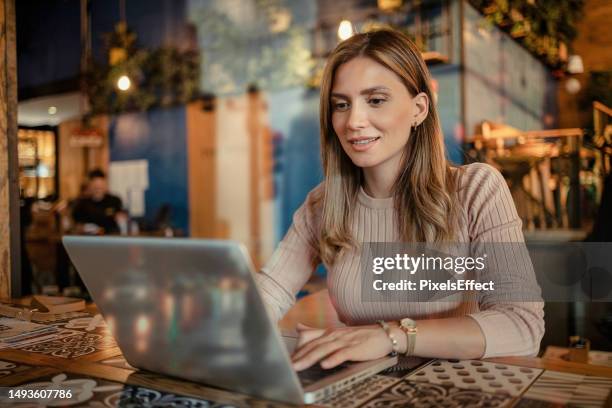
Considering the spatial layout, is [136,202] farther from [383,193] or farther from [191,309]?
[191,309]

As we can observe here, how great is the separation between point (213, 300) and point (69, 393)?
311mm

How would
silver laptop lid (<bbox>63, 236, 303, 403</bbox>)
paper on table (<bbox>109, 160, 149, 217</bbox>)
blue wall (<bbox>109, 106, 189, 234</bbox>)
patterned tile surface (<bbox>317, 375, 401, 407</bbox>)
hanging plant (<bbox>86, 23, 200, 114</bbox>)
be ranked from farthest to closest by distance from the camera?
paper on table (<bbox>109, 160, 149, 217</bbox>) < blue wall (<bbox>109, 106, 189, 234</bbox>) < hanging plant (<bbox>86, 23, 200, 114</bbox>) < patterned tile surface (<bbox>317, 375, 401, 407</bbox>) < silver laptop lid (<bbox>63, 236, 303, 403</bbox>)

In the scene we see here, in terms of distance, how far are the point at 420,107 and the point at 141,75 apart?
21.7 feet

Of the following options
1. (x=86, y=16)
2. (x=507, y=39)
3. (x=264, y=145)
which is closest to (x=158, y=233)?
(x=264, y=145)

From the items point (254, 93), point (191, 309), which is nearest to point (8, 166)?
point (191, 309)

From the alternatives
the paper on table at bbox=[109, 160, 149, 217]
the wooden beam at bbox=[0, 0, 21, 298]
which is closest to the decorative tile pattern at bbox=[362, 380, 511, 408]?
the wooden beam at bbox=[0, 0, 21, 298]

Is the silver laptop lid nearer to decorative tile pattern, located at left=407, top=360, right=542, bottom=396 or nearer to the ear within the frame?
decorative tile pattern, located at left=407, top=360, right=542, bottom=396

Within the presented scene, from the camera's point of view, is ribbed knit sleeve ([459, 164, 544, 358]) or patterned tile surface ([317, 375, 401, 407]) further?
ribbed knit sleeve ([459, 164, 544, 358])

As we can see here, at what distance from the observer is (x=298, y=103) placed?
6586mm

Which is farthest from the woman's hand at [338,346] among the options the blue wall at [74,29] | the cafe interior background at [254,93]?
the blue wall at [74,29]

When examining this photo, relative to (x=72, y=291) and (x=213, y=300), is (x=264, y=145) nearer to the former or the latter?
(x=72, y=291)

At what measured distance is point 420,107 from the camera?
142 cm

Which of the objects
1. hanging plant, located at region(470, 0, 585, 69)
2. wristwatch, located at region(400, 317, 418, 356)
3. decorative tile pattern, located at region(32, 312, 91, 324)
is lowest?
decorative tile pattern, located at region(32, 312, 91, 324)

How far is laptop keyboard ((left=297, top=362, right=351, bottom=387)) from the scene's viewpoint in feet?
2.69
